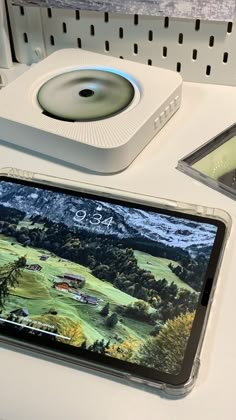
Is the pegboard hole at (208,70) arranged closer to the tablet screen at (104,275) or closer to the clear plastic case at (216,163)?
the clear plastic case at (216,163)

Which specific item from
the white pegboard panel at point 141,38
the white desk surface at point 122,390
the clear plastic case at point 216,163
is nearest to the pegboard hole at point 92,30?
the white pegboard panel at point 141,38

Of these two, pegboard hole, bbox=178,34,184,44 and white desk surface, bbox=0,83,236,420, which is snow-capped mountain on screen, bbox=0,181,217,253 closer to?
white desk surface, bbox=0,83,236,420

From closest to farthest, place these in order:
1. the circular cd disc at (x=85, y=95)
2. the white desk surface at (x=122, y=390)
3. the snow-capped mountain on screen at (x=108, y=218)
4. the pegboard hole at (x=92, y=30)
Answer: the white desk surface at (x=122, y=390)
the snow-capped mountain on screen at (x=108, y=218)
the circular cd disc at (x=85, y=95)
the pegboard hole at (x=92, y=30)

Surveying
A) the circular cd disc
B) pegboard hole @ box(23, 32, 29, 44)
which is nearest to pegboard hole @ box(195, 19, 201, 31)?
the circular cd disc

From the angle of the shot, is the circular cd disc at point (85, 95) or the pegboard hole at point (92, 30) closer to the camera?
the circular cd disc at point (85, 95)

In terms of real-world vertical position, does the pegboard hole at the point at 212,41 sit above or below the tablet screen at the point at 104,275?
above

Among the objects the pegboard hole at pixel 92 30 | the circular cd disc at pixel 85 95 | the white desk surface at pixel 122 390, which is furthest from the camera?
the pegboard hole at pixel 92 30
